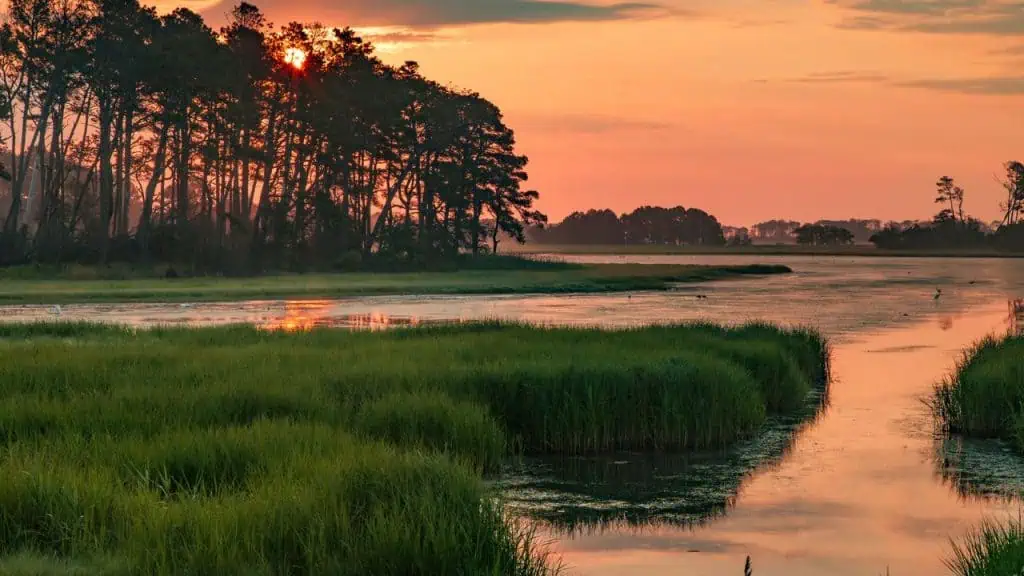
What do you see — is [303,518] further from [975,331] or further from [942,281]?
[942,281]

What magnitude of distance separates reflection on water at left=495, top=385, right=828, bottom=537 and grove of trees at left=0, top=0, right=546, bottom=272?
6166 centimetres

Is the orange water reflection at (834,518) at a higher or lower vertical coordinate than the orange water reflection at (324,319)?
lower

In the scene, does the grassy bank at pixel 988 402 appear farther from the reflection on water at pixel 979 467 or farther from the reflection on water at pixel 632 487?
the reflection on water at pixel 632 487

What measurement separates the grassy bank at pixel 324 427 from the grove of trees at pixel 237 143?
45733 millimetres

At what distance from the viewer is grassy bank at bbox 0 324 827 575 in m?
10.6

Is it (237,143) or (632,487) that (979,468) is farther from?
(237,143)

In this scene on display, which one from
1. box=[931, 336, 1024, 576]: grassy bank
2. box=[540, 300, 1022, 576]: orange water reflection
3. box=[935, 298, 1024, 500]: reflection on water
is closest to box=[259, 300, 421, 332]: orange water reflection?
box=[931, 336, 1024, 576]: grassy bank

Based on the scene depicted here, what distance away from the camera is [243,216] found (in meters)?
89.3

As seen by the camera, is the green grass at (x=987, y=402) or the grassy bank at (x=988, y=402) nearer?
the grassy bank at (x=988, y=402)

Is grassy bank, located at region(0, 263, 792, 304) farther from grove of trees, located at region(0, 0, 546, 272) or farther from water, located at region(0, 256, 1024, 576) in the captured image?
water, located at region(0, 256, 1024, 576)

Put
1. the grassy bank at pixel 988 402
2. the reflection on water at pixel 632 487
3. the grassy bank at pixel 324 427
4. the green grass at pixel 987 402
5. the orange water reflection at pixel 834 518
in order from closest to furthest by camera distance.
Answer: the grassy bank at pixel 324 427 → the orange water reflection at pixel 834 518 → the reflection on water at pixel 632 487 → the grassy bank at pixel 988 402 → the green grass at pixel 987 402

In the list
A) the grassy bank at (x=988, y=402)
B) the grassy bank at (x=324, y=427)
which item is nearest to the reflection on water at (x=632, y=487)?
the grassy bank at (x=324, y=427)

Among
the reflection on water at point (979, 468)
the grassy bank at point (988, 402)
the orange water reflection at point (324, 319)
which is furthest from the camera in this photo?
the orange water reflection at point (324, 319)

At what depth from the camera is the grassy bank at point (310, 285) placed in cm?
5988
